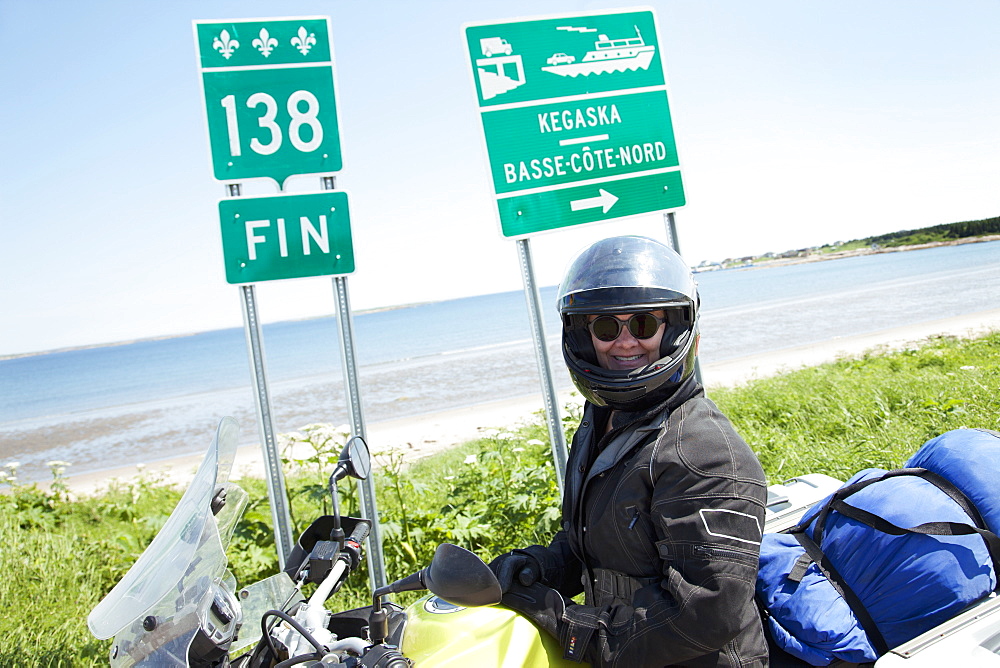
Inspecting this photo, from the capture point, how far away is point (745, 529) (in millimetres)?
1579

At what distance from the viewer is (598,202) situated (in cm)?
362

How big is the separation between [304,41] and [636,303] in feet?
8.76

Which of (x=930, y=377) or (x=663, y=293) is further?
(x=930, y=377)

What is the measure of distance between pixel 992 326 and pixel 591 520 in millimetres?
15650

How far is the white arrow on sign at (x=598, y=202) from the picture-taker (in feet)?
11.8

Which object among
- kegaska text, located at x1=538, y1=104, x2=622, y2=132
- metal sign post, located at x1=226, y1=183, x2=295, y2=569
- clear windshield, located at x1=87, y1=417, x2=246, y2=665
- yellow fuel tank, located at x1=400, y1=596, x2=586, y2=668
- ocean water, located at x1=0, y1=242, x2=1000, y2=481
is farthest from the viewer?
ocean water, located at x1=0, y1=242, x2=1000, y2=481

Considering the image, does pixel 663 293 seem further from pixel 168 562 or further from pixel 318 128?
pixel 318 128

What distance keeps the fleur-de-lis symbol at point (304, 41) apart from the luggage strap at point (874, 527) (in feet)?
10.8

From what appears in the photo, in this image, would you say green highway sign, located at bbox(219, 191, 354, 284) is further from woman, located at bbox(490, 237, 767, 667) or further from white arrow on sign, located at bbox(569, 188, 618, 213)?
woman, located at bbox(490, 237, 767, 667)

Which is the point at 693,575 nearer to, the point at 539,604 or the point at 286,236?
the point at 539,604

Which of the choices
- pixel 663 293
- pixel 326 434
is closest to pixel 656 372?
pixel 663 293

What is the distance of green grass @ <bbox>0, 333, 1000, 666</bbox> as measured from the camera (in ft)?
13.6

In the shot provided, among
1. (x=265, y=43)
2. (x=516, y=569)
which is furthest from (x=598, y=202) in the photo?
(x=516, y=569)

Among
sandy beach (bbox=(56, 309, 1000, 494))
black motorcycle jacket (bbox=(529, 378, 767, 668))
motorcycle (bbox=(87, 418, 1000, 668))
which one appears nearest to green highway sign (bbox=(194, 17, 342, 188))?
motorcycle (bbox=(87, 418, 1000, 668))
